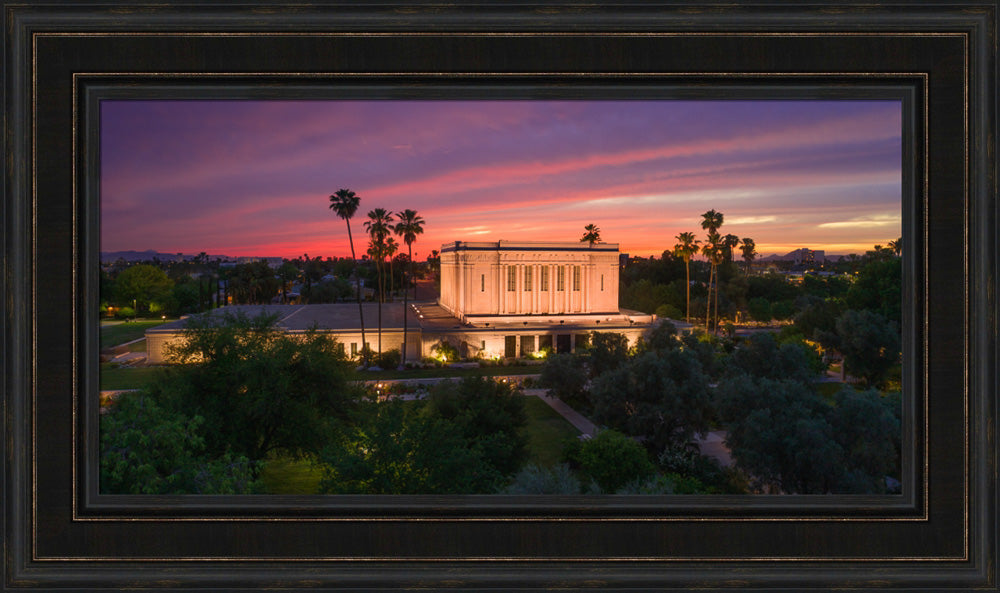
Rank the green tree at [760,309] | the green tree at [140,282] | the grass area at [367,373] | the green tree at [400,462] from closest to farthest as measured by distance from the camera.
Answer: the green tree at [400,462]
the green tree at [140,282]
the grass area at [367,373]
the green tree at [760,309]

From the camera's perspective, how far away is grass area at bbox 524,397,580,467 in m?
10.7

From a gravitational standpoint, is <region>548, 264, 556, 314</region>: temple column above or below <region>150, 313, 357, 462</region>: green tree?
above

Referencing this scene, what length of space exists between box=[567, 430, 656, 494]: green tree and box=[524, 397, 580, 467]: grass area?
1.14 m

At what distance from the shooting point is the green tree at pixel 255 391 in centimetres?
848

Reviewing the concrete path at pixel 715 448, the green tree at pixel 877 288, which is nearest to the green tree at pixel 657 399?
the concrete path at pixel 715 448

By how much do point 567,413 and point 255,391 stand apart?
8760 mm

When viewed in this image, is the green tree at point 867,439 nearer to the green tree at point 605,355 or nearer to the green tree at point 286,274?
the green tree at point 605,355

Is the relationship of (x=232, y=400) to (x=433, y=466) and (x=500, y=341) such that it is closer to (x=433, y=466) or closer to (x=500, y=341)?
(x=433, y=466)

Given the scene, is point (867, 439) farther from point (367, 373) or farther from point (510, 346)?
point (510, 346)

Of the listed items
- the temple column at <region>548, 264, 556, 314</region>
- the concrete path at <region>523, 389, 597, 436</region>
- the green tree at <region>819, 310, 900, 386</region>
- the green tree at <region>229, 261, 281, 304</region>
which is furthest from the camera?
the green tree at <region>229, 261, 281, 304</region>

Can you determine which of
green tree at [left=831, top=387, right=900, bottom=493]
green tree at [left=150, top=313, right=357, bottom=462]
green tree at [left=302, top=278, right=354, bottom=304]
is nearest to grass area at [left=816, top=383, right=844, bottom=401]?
green tree at [left=831, top=387, right=900, bottom=493]

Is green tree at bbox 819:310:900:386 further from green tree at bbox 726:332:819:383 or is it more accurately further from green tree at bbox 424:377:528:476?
green tree at bbox 424:377:528:476

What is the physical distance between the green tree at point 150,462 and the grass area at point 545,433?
5.72 m

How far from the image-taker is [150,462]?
532 cm
